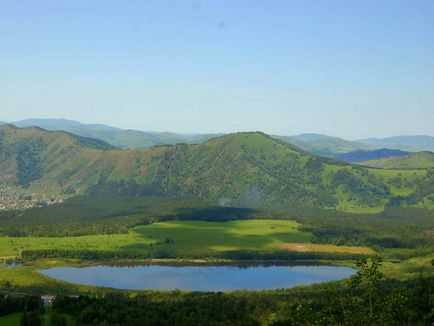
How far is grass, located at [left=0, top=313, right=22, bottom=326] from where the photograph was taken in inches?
4924

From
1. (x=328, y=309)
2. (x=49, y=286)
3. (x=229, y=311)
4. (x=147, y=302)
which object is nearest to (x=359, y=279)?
(x=328, y=309)

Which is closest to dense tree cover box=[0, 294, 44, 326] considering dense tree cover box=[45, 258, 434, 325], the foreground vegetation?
the foreground vegetation

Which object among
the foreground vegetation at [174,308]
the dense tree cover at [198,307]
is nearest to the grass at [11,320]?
the foreground vegetation at [174,308]

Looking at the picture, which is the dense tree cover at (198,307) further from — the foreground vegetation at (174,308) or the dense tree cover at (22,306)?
the dense tree cover at (22,306)

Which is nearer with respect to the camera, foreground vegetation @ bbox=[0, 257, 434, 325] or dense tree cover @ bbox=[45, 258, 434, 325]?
dense tree cover @ bbox=[45, 258, 434, 325]

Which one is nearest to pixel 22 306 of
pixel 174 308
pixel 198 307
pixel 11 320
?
pixel 11 320

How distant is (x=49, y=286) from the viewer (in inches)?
6978

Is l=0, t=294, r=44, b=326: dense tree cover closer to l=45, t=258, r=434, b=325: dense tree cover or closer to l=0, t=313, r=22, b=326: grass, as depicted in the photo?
l=0, t=313, r=22, b=326: grass

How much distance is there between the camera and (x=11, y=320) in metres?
128

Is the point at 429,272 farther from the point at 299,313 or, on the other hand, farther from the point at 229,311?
the point at 299,313

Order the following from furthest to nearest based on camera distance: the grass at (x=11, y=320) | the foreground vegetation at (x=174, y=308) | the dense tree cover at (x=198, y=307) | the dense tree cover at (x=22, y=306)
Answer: the dense tree cover at (x=22, y=306) → the grass at (x=11, y=320) → the foreground vegetation at (x=174, y=308) → the dense tree cover at (x=198, y=307)

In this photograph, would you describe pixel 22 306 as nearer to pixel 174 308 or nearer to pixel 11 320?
pixel 11 320

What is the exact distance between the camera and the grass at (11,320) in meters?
125

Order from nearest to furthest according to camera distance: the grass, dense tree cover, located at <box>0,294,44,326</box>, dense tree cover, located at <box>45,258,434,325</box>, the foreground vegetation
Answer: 1. dense tree cover, located at <box>45,258,434,325</box>
2. the foreground vegetation
3. the grass
4. dense tree cover, located at <box>0,294,44,326</box>
